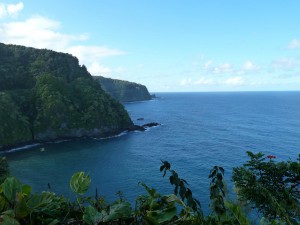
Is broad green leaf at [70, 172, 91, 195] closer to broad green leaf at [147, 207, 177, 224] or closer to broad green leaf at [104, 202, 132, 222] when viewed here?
broad green leaf at [104, 202, 132, 222]

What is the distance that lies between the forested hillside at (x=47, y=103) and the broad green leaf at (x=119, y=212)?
87.7 meters

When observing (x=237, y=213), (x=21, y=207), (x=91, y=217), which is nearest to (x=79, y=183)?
(x=91, y=217)

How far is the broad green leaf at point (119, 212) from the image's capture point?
2.79m

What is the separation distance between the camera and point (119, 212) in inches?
114

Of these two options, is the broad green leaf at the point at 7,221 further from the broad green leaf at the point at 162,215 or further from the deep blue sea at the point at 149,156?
the deep blue sea at the point at 149,156

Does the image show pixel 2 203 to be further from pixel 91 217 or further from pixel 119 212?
pixel 119 212

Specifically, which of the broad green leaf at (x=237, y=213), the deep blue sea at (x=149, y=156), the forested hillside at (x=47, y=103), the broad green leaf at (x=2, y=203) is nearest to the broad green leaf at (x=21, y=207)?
the broad green leaf at (x=2, y=203)

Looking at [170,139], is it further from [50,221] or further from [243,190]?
[50,221]

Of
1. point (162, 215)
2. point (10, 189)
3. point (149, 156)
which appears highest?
point (10, 189)

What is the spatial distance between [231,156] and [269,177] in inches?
2168

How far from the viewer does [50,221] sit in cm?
292

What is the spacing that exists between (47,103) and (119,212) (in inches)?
4116

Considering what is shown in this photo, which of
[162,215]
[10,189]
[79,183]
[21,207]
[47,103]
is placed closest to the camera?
[21,207]

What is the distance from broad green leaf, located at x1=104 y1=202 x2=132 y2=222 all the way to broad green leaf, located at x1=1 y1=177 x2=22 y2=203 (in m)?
0.97
